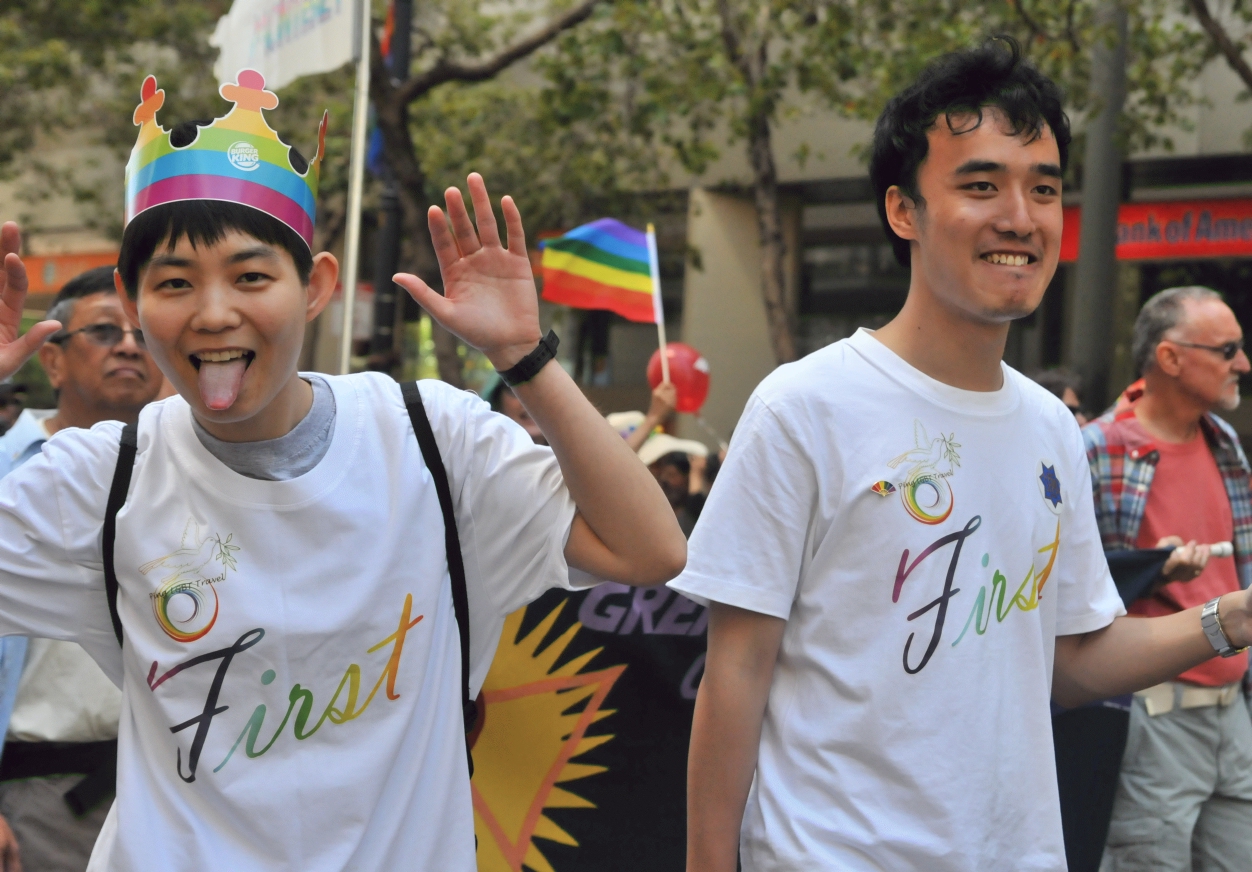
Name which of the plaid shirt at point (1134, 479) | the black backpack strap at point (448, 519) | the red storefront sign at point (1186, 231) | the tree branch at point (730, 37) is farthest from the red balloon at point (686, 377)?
the black backpack strap at point (448, 519)

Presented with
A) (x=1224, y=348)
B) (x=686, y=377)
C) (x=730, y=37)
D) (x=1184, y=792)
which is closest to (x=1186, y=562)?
(x=1184, y=792)

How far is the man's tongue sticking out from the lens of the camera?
6.93ft

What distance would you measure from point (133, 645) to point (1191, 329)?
12.6 feet

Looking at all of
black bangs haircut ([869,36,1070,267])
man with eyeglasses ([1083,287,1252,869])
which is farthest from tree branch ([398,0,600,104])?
black bangs haircut ([869,36,1070,267])

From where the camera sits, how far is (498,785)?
3854mm

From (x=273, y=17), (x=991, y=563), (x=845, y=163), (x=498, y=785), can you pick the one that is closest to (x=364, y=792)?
(x=991, y=563)

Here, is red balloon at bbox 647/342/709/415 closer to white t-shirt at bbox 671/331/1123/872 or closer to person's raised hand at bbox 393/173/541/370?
white t-shirt at bbox 671/331/1123/872

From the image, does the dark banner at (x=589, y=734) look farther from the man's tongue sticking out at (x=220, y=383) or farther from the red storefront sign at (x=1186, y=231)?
the red storefront sign at (x=1186, y=231)

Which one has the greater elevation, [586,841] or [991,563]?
[991,563]

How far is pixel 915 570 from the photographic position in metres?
2.39

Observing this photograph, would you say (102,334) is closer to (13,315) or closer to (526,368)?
(13,315)

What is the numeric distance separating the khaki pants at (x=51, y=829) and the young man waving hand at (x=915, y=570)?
1.54 metres

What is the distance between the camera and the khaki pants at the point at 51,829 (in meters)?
3.21

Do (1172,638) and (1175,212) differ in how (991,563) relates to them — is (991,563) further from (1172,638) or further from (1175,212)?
(1175,212)
